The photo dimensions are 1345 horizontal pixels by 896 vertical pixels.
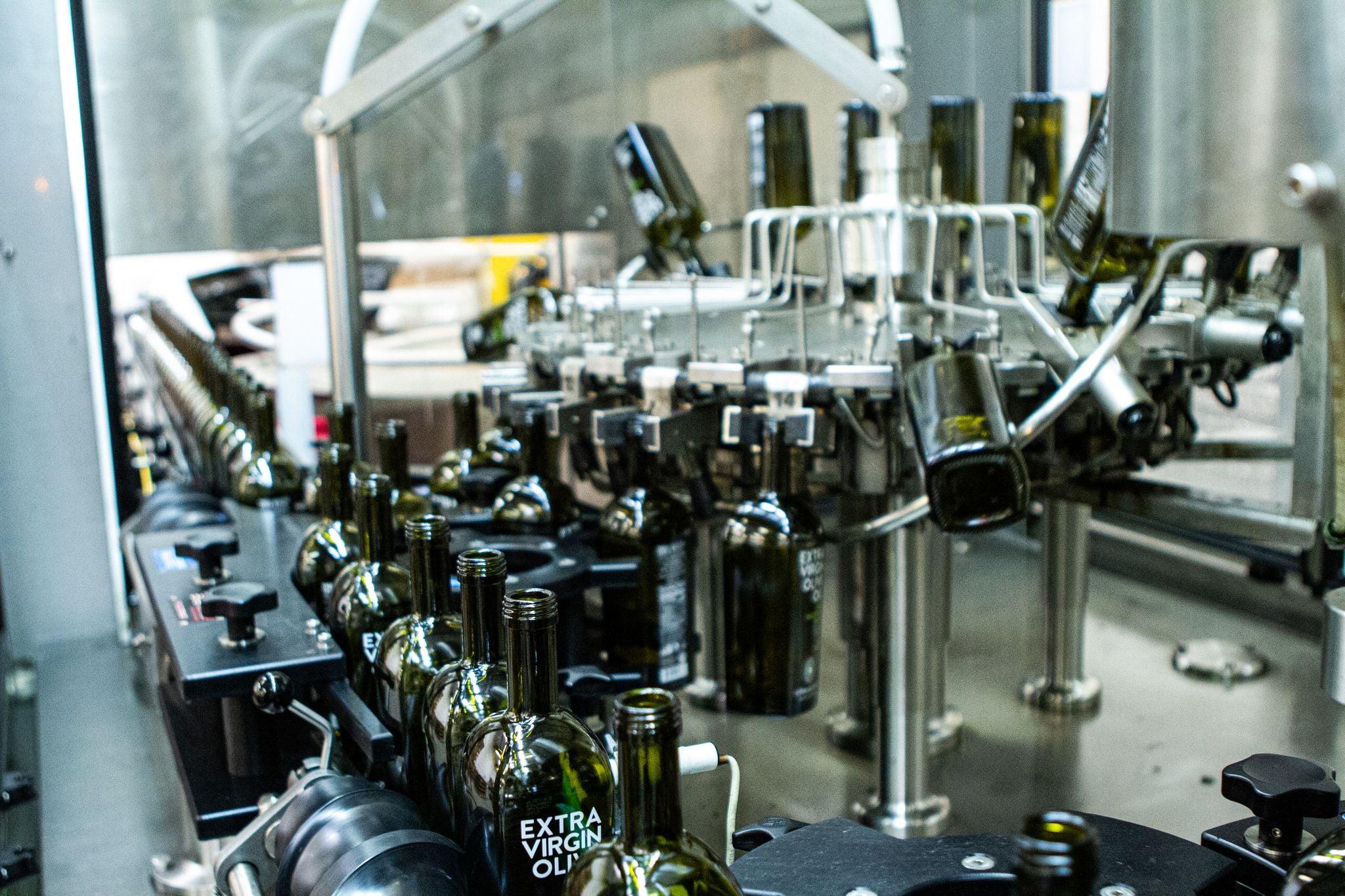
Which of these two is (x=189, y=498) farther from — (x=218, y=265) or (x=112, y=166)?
(x=218, y=265)

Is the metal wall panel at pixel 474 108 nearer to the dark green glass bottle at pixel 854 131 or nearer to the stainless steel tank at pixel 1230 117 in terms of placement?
the dark green glass bottle at pixel 854 131

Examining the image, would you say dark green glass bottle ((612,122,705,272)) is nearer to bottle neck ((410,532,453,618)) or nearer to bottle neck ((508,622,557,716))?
Result: bottle neck ((410,532,453,618))

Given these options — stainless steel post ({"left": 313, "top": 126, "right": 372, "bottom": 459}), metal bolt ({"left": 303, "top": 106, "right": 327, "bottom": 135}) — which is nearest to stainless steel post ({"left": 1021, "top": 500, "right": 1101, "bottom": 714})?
stainless steel post ({"left": 313, "top": 126, "right": 372, "bottom": 459})

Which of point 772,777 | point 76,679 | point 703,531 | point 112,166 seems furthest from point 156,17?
point 772,777

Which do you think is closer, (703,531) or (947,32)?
(703,531)

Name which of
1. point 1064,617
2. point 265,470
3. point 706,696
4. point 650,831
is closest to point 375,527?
point 650,831

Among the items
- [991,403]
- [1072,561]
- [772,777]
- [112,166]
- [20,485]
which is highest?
[112,166]

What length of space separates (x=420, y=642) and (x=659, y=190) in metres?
1.77

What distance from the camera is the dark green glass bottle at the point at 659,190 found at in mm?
2611

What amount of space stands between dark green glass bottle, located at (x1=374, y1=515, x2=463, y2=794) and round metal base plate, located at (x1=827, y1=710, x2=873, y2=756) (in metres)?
1.53

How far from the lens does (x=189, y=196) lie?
3145mm

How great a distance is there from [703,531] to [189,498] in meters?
1.10

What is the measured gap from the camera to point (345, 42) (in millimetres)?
1860

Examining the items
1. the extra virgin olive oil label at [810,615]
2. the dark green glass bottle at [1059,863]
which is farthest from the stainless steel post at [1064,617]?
the dark green glass bottle at [1059,863]
